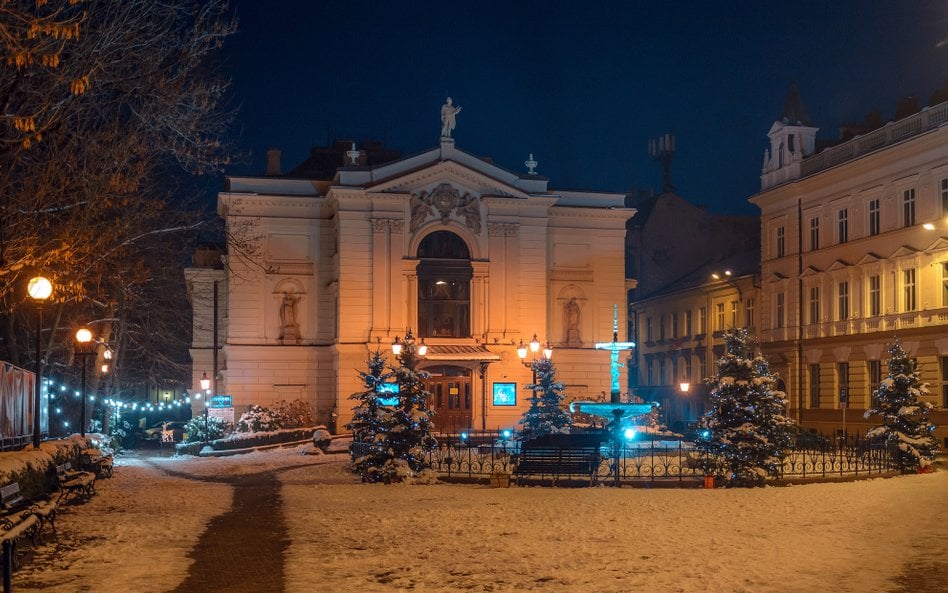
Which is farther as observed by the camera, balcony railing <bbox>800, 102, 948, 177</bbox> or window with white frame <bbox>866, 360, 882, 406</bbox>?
window with white frame <bbox>866, 360, 882, 406</bbox>

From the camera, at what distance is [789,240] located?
58594 millimetres

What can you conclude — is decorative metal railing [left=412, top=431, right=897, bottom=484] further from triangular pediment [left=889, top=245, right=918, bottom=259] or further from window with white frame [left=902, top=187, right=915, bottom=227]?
window with white frame [left=902, top=187, right=915, bottom=227]

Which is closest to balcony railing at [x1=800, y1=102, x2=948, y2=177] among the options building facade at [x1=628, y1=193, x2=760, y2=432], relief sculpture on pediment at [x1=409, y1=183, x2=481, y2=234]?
building facade at [x1=628, y1=193, x2=760, y2=432]

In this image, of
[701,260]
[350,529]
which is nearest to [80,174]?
[350,529]

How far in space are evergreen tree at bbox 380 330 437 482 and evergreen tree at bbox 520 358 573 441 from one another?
1171cm

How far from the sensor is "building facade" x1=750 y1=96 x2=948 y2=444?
46719 mm

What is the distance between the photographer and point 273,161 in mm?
68812

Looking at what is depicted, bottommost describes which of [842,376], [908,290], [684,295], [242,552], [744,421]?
[242,552]

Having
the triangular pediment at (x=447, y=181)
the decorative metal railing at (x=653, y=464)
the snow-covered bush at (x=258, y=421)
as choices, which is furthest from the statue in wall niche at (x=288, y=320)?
the decorative metal railing at (x=653, y=464)

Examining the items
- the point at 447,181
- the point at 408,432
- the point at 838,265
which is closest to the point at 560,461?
the point at 408,432

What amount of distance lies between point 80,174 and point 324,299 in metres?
36.0

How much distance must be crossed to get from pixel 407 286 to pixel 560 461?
103 feet

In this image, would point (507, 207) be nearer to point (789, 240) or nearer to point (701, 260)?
point (789, 240)

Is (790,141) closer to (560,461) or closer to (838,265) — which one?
(838,265)
